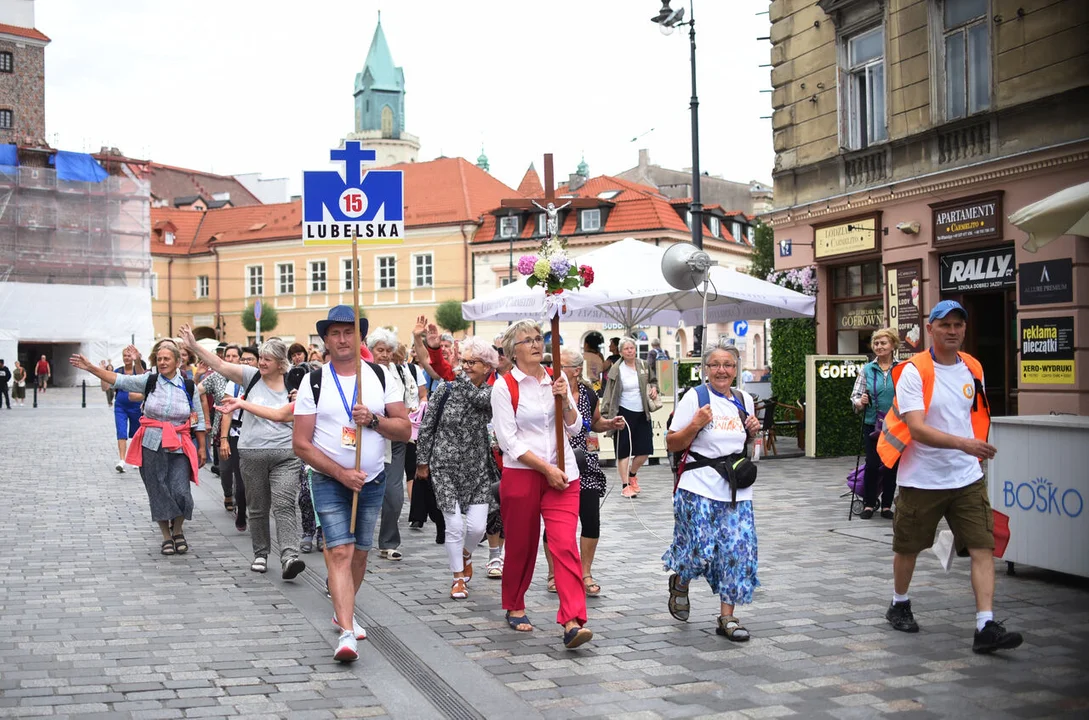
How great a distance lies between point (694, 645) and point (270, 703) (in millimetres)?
2398

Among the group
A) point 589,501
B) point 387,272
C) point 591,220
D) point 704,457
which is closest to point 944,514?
point 704,457

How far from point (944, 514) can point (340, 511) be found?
3.49 m

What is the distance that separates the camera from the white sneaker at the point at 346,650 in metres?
6.20

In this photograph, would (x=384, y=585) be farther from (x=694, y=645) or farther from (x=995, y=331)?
(x=995, y=331)

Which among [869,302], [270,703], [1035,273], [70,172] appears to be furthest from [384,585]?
[70,172]

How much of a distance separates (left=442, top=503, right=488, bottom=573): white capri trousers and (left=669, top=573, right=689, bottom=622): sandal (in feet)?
5.57

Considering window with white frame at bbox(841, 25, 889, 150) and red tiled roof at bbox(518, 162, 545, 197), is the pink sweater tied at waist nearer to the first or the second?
window with white frame at bbox(841, 25, 889, 150)

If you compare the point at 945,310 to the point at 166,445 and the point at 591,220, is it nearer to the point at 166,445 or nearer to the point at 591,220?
the point at 166,445

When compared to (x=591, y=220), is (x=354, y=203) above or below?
below

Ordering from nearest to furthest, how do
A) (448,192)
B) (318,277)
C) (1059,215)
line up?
(1059,215), (448,192), (318,277)

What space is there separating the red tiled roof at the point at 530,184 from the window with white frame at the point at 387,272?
898cm

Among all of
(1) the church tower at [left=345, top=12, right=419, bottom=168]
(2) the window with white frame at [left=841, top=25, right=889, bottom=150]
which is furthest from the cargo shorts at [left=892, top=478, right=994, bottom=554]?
(1) the church tower at [left=345, top=12, right=419, bottom=168]

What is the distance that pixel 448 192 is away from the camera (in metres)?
70.2

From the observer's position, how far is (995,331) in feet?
54.0
